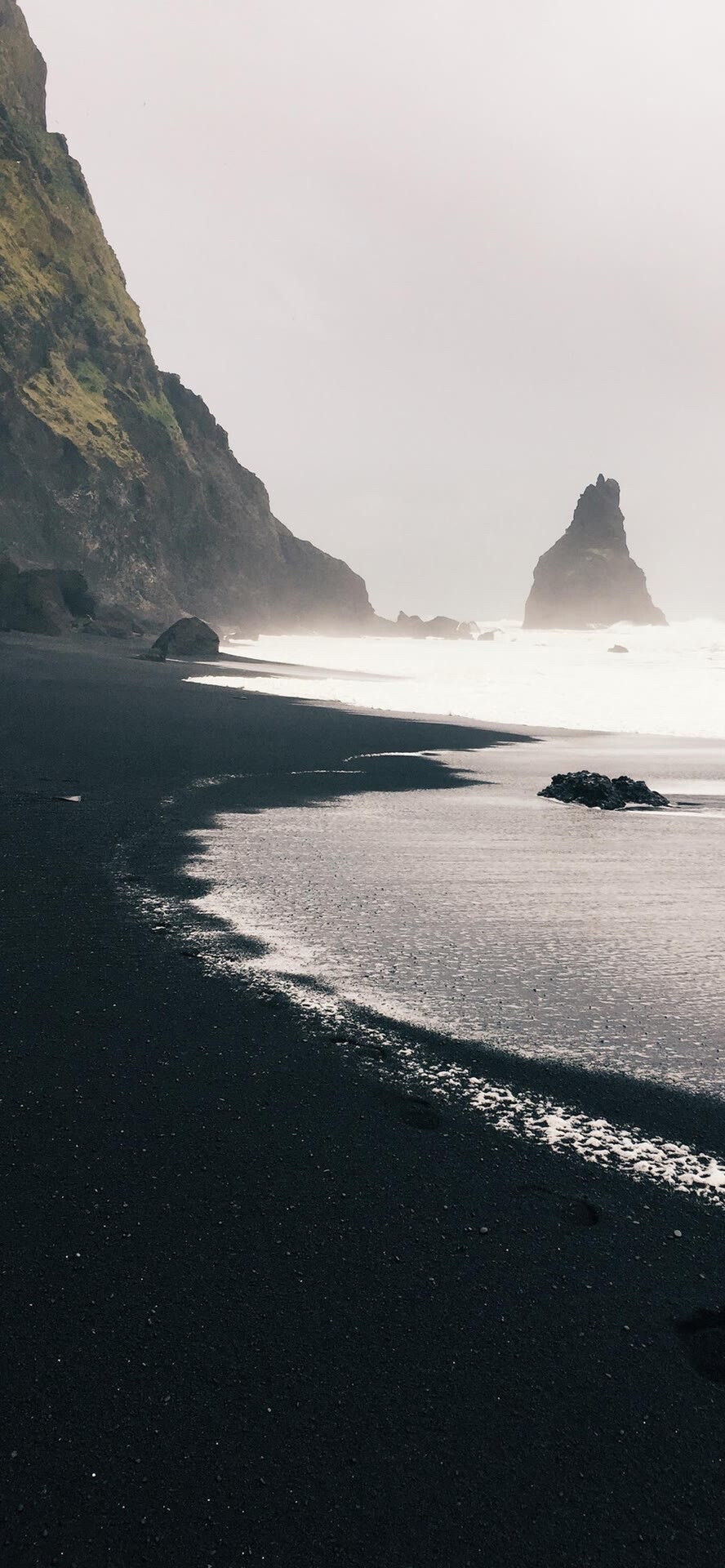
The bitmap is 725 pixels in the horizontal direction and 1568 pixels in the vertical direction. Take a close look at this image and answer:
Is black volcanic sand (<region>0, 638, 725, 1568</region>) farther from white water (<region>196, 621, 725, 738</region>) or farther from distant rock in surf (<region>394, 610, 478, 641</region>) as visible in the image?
distant rock in surf (<region>394, 610, 478, 641</region>)

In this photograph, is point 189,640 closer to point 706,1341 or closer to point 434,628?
point 706,1341

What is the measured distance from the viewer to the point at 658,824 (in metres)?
9.86

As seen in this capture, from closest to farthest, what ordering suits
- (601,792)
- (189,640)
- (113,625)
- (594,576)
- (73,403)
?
(601,792)
(189,640)
(113,625)
(73,403)
(594,576)

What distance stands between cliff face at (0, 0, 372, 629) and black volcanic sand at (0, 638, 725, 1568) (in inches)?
2421

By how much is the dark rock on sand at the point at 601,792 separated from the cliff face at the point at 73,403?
55.7m

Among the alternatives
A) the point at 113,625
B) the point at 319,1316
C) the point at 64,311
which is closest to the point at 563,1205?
the point at 319,1316

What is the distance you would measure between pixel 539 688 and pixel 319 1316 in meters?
30.3

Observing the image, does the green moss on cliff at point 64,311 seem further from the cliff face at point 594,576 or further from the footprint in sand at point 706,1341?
the cliff face at point 594,576

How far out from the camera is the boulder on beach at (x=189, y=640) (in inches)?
1596

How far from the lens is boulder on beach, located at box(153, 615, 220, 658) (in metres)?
40.5

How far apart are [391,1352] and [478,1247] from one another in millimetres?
490

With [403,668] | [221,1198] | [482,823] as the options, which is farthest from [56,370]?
[221,1198]

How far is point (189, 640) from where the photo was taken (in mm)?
40906

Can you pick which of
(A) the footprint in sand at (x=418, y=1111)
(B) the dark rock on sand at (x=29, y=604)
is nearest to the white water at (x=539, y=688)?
(B) the dark rock on sand at (x=29, y=604)
